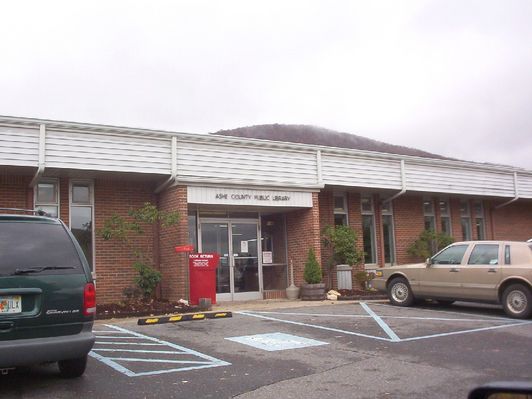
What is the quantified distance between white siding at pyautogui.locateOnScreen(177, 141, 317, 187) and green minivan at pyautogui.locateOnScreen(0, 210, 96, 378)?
27.6 ft

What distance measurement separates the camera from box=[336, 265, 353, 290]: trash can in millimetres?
16531

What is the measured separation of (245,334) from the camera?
9.16 m

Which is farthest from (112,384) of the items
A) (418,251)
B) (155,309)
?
(418,251)

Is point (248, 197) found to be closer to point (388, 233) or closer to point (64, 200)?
point (64, 200)

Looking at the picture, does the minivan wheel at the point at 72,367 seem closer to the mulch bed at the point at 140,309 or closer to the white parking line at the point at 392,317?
the white parking line at the point at 392,317

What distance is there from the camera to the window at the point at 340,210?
1791 centimetres

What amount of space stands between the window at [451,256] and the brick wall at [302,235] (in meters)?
3.98

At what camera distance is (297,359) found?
7.05 metres

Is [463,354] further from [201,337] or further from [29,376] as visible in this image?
[29,376]

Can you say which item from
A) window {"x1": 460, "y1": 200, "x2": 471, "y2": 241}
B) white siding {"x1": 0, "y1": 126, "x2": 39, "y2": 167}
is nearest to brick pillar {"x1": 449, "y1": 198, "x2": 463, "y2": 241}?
window {"x1": 460, "y1": 200, "x2": 471, "y2": 241}

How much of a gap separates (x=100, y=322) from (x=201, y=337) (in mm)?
3295

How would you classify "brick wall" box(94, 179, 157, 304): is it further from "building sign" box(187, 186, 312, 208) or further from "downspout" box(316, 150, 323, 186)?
"downspout" box(316, 150, 323, 186)

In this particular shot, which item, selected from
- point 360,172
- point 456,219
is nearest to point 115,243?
point 360,172

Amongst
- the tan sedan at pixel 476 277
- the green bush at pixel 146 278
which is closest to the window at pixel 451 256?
the tan sedan at pixel 476 277
